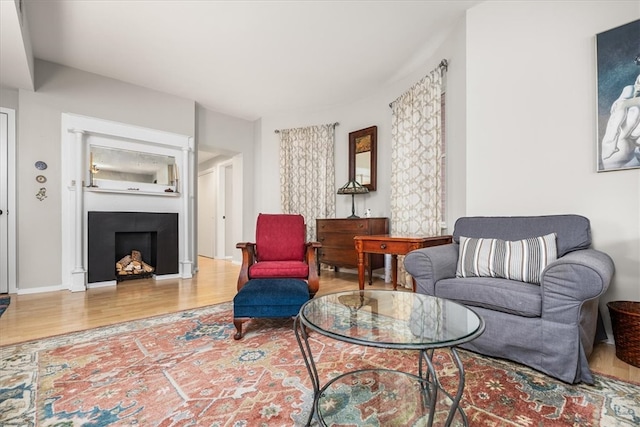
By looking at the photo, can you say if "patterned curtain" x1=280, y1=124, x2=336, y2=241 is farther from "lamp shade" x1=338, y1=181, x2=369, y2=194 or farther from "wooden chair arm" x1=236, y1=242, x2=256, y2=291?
"wooden chair arm" x1=236, y1=242, x2=256, y2=291

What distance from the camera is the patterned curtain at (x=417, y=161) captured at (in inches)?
125

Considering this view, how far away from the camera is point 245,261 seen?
2555mm

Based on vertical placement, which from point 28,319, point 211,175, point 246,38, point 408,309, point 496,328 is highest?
point 246,38

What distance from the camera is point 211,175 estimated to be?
703cm

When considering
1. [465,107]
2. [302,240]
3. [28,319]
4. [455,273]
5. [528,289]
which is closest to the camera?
[528,289]

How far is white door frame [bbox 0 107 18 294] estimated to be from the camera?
3.35 meters

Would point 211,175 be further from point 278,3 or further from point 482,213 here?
point 482,213

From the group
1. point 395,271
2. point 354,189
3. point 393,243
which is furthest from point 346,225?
point 393,243

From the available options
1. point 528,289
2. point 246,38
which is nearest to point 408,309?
point 528,289

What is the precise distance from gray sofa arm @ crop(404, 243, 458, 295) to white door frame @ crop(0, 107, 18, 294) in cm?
428

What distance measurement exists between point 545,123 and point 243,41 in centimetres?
287

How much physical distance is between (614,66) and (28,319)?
4842 mm

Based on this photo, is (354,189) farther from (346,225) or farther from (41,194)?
(41,194)

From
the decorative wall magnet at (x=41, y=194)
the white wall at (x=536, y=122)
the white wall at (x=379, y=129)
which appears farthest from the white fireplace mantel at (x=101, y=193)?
the white wall at (x=536, y=122)
